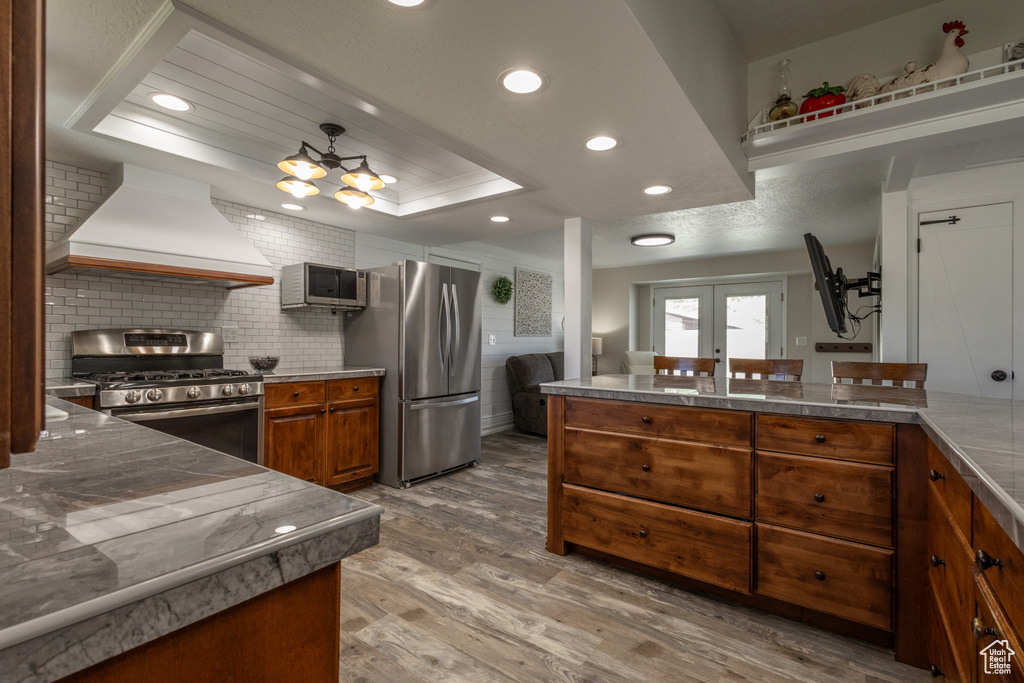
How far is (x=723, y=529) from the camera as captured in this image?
2082 mm

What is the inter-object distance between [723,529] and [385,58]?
232cm

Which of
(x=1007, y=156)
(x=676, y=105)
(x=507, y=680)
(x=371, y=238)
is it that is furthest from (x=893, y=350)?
(x=371, y=238)

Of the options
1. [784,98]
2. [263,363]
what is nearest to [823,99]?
[784,98]

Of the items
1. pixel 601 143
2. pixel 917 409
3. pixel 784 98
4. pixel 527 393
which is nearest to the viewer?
pixel 917 409

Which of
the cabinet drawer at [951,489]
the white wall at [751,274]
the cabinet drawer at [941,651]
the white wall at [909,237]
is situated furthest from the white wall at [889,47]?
the white wall at [751,274]

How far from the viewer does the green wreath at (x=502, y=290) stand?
581cm

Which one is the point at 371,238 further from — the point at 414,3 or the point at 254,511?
the point at 254,511

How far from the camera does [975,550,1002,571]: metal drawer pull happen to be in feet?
2.89

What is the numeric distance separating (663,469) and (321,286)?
2.82 metres

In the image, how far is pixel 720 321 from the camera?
Result: 23.7 ft

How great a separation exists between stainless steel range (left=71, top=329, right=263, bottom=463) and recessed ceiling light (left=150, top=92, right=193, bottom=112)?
1.46 m

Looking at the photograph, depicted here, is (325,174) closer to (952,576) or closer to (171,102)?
(171,102)

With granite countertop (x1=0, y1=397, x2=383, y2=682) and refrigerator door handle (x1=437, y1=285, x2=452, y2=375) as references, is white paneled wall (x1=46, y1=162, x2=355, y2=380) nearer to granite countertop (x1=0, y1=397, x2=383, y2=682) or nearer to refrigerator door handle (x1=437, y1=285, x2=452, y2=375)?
refrigerator door handle (x1=437, y1=285, x2=452, y2=375)

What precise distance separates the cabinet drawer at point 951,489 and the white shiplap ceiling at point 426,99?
1.52 metres
